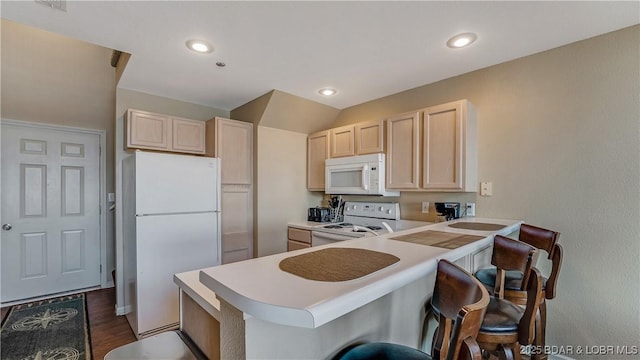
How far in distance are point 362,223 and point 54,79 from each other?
356cm

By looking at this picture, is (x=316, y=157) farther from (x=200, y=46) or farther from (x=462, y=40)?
(x=462, y=40)

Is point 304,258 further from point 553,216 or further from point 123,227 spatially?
point 123,227

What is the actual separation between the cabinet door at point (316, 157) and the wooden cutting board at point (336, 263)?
2.33m

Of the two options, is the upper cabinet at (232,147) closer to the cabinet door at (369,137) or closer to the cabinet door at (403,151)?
the cabinet door at (369,137)

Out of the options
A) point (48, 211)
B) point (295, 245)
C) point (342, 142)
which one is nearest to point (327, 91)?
point (342, 142)

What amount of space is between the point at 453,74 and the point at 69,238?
15.5 ft

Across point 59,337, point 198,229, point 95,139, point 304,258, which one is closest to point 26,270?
point 59,337

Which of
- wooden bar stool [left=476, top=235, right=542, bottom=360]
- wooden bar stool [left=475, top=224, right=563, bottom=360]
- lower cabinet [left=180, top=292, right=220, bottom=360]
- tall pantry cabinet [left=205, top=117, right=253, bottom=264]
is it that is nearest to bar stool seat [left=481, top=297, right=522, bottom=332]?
wooden bar stool [left=476, top=235, right=542, bottom=360]

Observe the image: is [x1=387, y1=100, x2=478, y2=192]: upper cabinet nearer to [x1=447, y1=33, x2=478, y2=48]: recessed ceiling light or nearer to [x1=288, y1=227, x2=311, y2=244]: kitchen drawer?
[x1=447, y1=33, x2=478, y2=48]: recessed ceiling light

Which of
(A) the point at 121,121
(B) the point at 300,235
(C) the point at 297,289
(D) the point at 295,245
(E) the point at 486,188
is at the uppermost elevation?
(A) the point at 121,121

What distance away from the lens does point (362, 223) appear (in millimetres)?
3215

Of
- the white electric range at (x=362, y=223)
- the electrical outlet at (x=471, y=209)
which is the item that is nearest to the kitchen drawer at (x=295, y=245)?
the white electric range at (x=362, y=223)

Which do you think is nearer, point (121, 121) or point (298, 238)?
point (121, 121)

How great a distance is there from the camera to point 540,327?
1.42m
